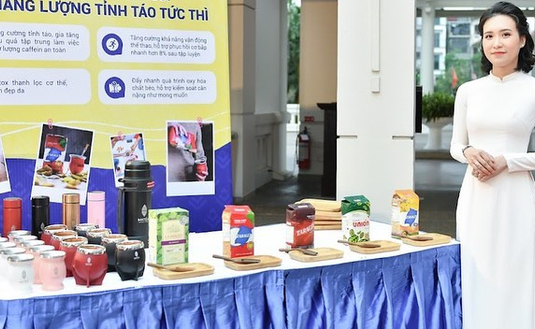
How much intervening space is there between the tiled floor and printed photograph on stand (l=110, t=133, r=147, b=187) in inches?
182

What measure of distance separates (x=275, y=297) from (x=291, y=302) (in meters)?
0.07

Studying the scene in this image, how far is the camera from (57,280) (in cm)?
217

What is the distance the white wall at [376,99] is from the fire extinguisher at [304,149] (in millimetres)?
6813

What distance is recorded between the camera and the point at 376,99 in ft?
17.4

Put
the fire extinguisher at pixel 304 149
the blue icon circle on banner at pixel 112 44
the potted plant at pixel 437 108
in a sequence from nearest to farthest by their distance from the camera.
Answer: the blue icon circle on banner at pixel 112 44 → the fire extinguisher at pixel 304 149 → the potted plant at pixel 437 108

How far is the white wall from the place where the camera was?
5188mm

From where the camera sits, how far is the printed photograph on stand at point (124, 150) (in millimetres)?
3236

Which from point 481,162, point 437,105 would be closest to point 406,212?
point 481,162

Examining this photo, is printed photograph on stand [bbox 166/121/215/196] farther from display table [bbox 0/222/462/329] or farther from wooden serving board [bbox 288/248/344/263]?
wooden serving board [bbox 288/248/344/263]

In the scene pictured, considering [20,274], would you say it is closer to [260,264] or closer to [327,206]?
[260,264]

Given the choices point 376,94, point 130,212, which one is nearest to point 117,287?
point 130,212

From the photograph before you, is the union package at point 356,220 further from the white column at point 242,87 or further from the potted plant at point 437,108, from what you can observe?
the potted plant at point 437,108

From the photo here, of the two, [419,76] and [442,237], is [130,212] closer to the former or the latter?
[442,237]

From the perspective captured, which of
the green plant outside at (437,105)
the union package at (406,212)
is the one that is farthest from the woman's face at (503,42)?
the green plant outside at (437,105)
